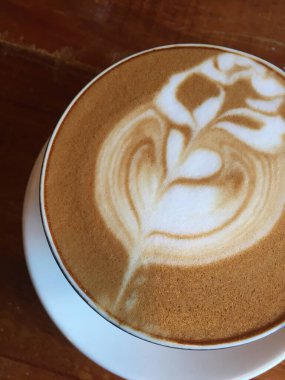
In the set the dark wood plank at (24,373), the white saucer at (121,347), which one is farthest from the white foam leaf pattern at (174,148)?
the dark wood plank at (24,373)

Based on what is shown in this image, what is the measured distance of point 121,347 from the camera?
2.86ft

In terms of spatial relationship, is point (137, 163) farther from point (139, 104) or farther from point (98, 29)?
Answer: point (98, 29)

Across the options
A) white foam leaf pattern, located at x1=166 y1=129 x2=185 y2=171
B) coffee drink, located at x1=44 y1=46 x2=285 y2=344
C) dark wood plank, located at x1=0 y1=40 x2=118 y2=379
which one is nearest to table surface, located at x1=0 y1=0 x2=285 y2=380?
dark wood plank, located at x1=0 y1=40 x2=118 y2=379

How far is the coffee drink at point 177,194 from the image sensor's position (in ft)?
2.51

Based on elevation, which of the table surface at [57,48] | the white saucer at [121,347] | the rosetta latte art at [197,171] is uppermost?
the table surface at [57,48]

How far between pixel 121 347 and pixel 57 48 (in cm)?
64

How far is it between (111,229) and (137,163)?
0.12m

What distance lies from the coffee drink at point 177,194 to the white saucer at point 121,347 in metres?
0.11

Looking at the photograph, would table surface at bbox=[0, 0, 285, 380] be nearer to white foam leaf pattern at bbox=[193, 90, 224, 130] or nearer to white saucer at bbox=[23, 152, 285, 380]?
white saucer at bbox=[23, 152, 285, 380]

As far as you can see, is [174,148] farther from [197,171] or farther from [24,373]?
[24,373]

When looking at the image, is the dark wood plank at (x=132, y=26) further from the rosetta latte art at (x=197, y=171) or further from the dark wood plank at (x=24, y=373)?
the dark wood plank at (x=24, y=373)

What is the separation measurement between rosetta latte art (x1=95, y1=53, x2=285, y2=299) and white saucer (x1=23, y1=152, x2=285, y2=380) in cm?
15

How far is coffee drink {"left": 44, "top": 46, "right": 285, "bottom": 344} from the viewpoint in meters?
0.76

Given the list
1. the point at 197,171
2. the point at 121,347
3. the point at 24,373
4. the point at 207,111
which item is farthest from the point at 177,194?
the point at 24,373
